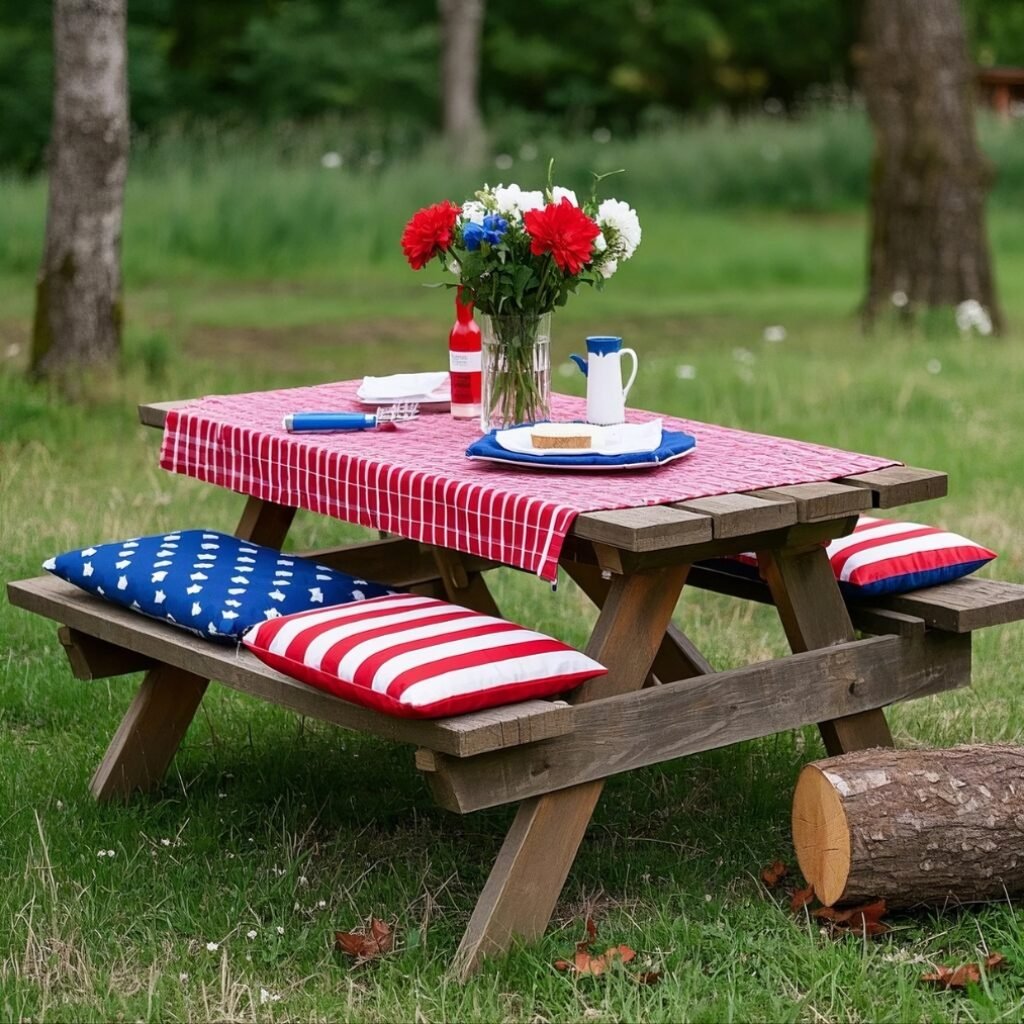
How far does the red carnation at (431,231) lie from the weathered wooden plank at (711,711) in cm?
109

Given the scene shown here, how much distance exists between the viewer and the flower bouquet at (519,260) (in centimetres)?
352

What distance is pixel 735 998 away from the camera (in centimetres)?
292

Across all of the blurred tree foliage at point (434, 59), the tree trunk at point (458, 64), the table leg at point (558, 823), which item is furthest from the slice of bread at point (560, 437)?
the tree trunk at point (458, 64)

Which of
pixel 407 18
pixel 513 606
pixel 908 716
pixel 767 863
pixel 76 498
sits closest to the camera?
pixel 767 863

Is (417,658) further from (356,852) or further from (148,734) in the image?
(148,734)

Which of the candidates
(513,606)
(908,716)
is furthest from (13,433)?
(908,716)

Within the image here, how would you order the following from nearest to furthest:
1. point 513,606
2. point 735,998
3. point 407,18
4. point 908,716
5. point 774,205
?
point 735,998 → point 908,716 → point 513,606 → point 774,205 → point 407,18

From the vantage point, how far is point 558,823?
10.2 ft

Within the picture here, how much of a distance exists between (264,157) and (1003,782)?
40.2 feet

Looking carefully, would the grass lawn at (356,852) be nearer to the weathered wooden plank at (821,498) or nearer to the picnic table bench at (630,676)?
the picnic table bench at (630,676)

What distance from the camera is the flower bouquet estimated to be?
3518mm

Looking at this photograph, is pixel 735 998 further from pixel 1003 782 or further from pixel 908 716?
pixel 908 716


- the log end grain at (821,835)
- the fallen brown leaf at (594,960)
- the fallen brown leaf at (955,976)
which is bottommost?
the fallen brown leaf at (955,976)

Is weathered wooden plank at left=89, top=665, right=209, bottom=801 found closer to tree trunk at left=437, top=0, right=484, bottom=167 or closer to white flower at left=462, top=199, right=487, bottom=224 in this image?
white flower at left=462, top=199, right=487, bottom=224
